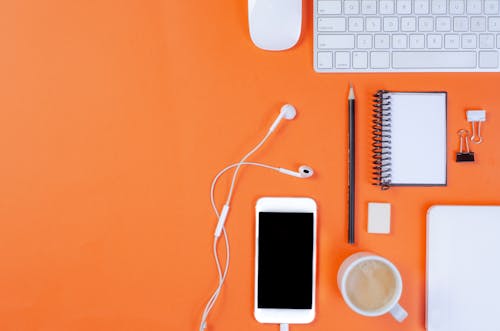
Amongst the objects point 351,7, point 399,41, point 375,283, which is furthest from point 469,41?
point 375,283

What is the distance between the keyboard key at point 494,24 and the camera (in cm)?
73

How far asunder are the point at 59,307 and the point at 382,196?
70cm

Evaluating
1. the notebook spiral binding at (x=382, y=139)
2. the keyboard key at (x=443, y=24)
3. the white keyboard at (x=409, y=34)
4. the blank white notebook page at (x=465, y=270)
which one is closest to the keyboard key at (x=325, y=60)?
the white keyboard at (x=409, y=34)

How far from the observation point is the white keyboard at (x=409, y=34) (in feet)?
2.39

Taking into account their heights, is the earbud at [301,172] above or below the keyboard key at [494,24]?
below

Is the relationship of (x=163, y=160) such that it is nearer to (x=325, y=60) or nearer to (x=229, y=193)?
(x=229, y=193)

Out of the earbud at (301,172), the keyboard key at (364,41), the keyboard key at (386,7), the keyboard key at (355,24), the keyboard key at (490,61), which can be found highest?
the keyboard key at (386,7)

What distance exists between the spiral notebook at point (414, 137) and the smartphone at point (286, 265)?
0.60ft

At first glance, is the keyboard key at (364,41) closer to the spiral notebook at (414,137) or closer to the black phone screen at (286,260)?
the spiral notebook at (414,137)

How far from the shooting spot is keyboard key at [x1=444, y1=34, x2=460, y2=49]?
73cm

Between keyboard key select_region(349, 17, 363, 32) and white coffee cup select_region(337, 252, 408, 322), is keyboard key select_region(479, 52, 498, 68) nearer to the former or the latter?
keyboard key select_region(349, 17, 363, 32)

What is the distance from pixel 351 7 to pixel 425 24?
5.8 inches

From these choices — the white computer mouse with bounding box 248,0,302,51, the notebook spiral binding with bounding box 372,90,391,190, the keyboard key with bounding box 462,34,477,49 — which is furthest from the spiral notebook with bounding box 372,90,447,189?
the white computer mouse with bounding box 248,0,302,51

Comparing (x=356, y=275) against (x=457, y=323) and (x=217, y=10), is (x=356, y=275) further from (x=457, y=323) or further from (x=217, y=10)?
(x=217, y=10)
